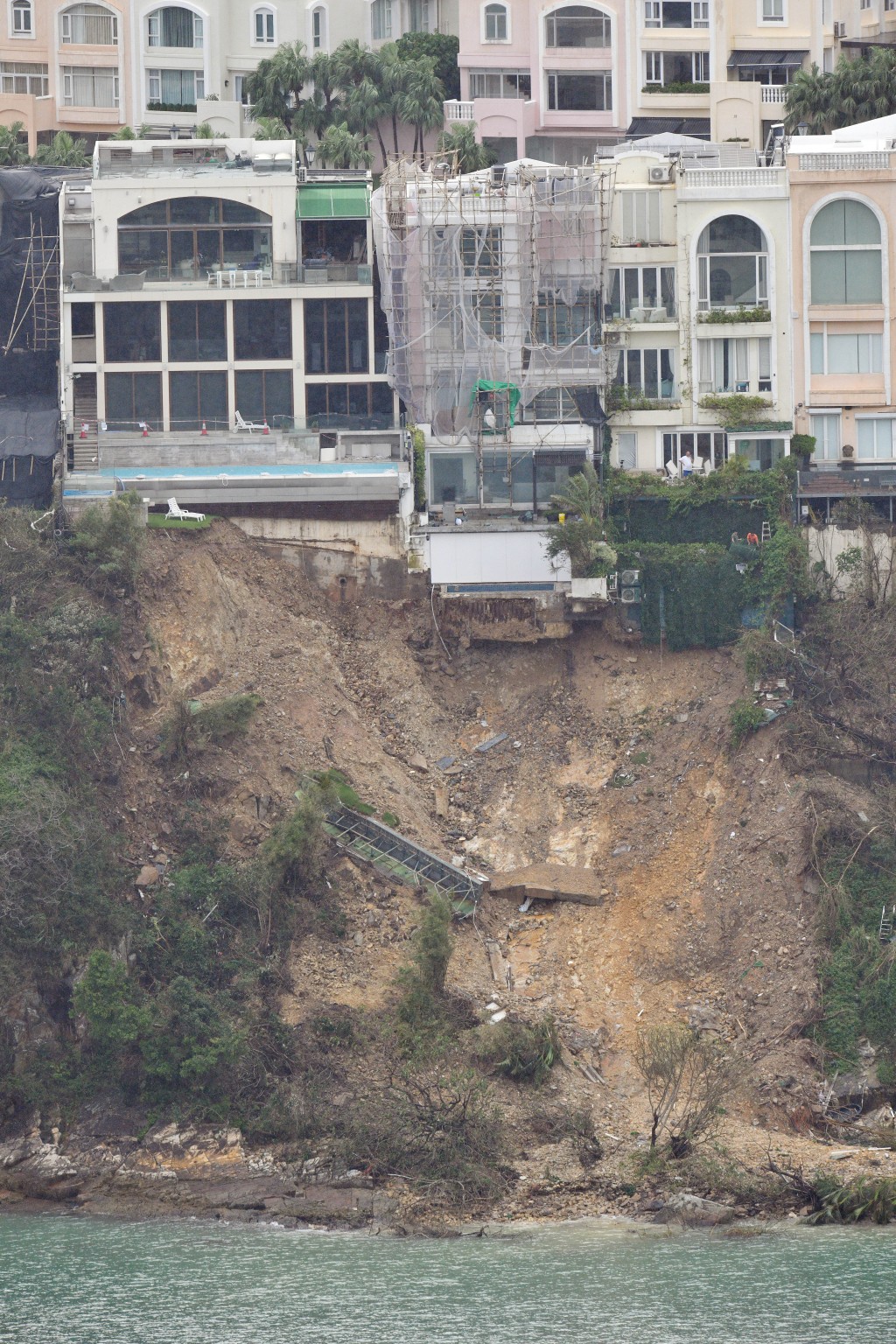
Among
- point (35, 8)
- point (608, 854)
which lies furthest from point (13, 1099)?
point (35, 8)

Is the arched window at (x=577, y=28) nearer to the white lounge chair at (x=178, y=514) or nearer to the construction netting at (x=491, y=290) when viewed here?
the construction netting at (x=491, y=290)

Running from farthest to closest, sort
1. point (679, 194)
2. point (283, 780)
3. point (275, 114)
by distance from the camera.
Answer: point (275, 114) < point (679, 194) < point (283, 780)

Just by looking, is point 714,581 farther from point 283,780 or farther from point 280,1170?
point 280,1170

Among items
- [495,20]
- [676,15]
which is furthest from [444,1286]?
[495,20]

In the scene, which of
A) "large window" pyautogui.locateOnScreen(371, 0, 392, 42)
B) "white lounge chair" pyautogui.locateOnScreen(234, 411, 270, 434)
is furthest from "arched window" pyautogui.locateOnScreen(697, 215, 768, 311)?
"large window" pyautogui.locateOnScreen(371, 0, 392, 42)

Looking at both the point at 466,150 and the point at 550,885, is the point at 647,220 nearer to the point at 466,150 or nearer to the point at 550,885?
the point at 466,150

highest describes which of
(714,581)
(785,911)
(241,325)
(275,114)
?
(275,114)
